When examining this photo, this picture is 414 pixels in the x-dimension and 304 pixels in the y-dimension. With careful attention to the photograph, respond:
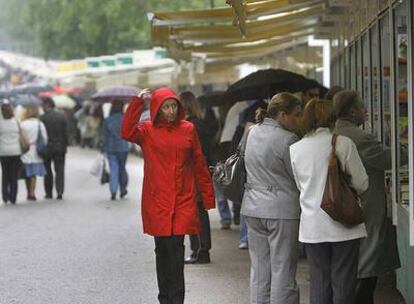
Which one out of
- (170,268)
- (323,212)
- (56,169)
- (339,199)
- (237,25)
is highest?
(237,25)

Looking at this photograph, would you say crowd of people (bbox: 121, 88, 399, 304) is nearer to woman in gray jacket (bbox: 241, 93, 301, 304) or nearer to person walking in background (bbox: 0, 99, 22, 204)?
woman in gray jacket (bbox: 241, 93, 301, 304)

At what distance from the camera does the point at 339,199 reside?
21.3ft

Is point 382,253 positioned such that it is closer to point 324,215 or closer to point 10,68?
point 324,215

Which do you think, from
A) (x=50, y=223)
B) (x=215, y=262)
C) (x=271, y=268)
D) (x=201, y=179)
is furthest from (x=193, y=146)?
(x=50, y=223)

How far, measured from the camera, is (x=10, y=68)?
55188 mm

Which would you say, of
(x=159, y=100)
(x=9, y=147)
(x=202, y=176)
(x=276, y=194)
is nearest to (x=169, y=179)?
(x=202, y=176)

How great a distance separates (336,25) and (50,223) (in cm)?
503

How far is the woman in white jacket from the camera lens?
21.7 ft

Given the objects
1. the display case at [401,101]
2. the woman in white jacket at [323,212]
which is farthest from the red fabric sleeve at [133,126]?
the display case at [401,101]

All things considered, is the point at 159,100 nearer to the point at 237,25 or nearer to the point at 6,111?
the point at 237,25

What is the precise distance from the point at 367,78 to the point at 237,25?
155 cm

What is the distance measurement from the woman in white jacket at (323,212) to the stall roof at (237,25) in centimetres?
232

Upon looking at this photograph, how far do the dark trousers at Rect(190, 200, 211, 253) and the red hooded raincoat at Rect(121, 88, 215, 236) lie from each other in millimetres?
2798

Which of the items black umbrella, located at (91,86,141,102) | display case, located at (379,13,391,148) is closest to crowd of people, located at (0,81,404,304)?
display case, located at (379,13,391,148)
